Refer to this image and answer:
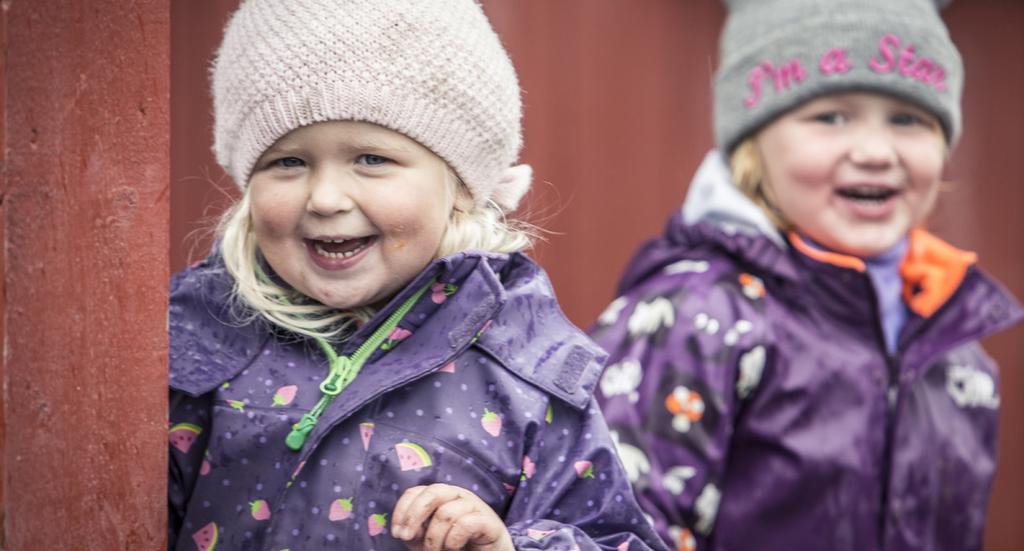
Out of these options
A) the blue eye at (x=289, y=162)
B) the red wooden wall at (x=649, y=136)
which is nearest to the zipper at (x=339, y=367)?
the blue eye at (x=289, y=162)

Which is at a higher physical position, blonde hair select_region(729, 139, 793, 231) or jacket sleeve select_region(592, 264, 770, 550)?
blonde hair select_region(729, 139, 793, 231)

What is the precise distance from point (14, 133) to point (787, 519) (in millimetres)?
1751

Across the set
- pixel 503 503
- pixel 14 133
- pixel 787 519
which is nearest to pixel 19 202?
pixel 14 133

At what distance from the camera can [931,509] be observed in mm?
2766

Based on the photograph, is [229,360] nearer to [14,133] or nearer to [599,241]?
[14,133]

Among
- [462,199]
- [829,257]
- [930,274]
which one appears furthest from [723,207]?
[462,199]

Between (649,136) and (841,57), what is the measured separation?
1.53 meters

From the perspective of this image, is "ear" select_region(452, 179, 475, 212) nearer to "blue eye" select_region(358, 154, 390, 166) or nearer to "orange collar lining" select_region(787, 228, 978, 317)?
"blue eye" select_region(358, 154, 390, 166)

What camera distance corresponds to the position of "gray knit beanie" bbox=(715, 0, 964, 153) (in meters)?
2.84

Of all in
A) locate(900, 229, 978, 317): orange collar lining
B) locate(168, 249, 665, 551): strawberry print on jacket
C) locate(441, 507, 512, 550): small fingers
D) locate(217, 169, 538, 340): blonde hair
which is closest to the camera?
locate(441, 507, 512, 550): small fingers

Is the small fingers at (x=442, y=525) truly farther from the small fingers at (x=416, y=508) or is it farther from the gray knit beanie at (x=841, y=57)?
the gray knit beanie at (x=841, y=57)

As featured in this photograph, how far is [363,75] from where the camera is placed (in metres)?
1.72

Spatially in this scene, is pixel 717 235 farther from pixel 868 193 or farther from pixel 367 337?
pixel 367 337

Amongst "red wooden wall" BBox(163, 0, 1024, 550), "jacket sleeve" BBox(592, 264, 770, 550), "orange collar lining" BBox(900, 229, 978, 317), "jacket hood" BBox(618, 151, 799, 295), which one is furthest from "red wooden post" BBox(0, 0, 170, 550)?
"red wooden wall" BBox(163, 0, 1024, 550)
